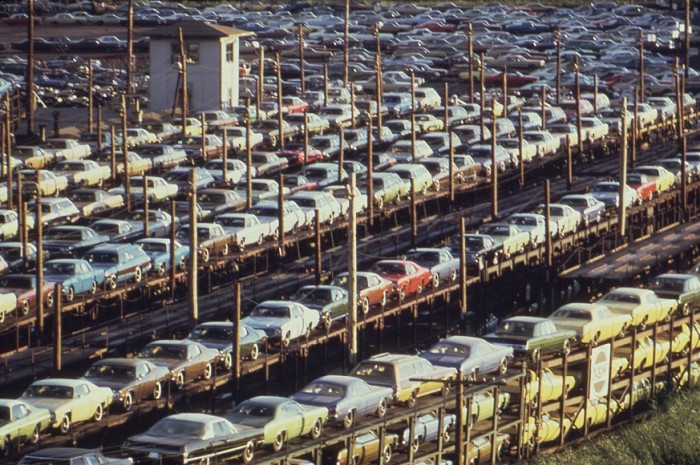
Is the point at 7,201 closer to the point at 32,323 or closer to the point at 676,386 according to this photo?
the point at 32,323

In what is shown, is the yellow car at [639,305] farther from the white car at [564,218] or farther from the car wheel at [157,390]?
the car wheel at [157,390]

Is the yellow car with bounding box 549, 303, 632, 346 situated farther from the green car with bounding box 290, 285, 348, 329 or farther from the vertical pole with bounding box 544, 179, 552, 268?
the vertical pole with bounding box 544, 179, 552, 268

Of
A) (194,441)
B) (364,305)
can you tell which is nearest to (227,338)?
(364,305)

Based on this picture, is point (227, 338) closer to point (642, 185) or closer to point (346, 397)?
point (346, 397)

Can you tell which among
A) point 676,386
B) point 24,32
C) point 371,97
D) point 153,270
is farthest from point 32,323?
point 24,32

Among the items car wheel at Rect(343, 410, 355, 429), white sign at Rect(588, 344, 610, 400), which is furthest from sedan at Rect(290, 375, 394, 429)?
white sign at Rect(588, 344, 610, 400)

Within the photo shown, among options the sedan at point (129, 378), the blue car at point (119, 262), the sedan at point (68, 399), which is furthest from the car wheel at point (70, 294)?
the sedan at point (68, 399)
